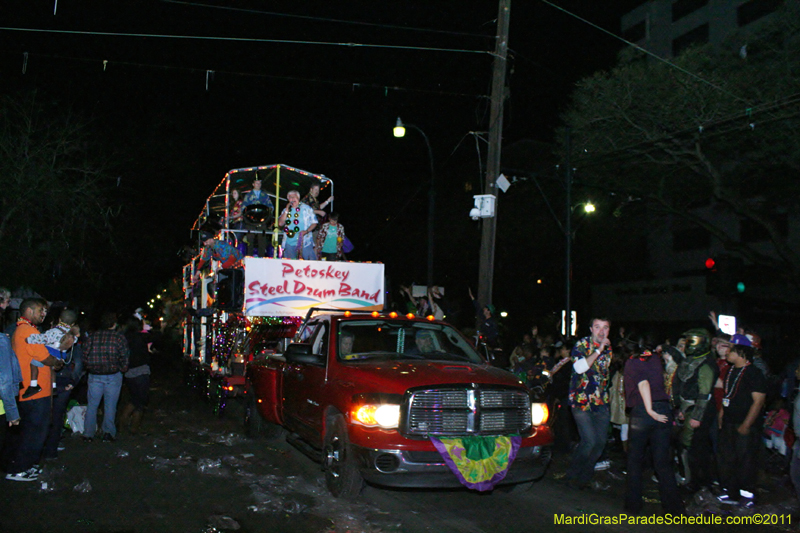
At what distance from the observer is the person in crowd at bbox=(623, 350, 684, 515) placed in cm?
634

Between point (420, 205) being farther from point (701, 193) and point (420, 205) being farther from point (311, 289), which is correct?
point (311, 289)

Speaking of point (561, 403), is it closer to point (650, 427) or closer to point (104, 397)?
point (650, 427)

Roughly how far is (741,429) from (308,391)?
442 cm

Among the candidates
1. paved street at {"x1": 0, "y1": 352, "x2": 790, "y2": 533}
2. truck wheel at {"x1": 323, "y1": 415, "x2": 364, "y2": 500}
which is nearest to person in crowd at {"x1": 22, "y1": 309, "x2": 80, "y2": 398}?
paved street at {"x1": 0, "y1": 352, "x2": 790, "y2": 533}

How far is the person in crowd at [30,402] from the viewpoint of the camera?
22.5 ft

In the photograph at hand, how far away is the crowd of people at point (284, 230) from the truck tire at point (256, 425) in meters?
3.44

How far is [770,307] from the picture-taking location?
89.4 ft

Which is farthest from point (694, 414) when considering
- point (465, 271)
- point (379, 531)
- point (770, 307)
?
point (465, 271)

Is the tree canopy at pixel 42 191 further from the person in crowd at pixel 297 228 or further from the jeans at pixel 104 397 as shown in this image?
the jeans at pixel 104 397

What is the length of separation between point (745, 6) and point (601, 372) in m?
34.8

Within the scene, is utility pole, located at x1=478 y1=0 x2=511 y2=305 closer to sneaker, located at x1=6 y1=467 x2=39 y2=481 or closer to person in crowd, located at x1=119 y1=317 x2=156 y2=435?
person in crowd, located at x1=119 y1=317 x2=156 y2=435

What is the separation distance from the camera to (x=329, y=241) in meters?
12.9
